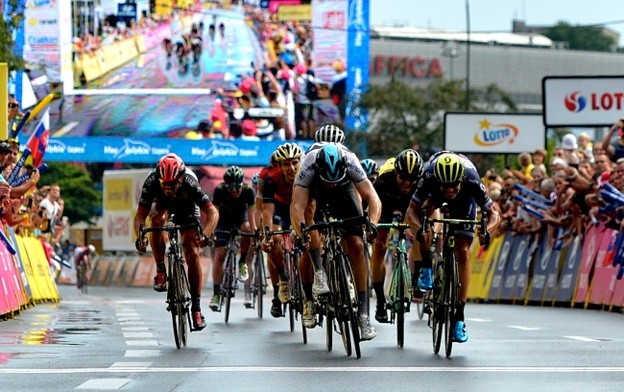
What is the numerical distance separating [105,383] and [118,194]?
3935cm

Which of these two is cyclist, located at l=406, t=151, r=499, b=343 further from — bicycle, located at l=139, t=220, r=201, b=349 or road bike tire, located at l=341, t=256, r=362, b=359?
bicycle, located at l=139, t=220, r=201, b=349

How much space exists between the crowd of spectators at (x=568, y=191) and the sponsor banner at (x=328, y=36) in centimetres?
3490

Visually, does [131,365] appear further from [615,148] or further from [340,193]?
[615,148]

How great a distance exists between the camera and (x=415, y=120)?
77875mm

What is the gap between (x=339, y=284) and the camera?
1467 centimetres

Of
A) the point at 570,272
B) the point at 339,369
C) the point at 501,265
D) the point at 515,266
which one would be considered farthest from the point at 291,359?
the point at 501,265

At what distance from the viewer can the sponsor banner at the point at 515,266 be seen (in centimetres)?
2879

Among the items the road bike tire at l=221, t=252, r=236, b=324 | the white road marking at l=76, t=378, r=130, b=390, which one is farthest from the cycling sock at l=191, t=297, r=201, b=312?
the road bike tire at l=221, t=252, r=236, b=324

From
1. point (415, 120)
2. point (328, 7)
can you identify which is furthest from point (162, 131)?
point (415, 120)

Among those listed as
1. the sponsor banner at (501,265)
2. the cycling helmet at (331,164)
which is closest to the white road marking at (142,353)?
the cycling helmet at (331,164)

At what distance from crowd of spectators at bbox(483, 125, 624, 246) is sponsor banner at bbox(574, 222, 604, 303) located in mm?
138

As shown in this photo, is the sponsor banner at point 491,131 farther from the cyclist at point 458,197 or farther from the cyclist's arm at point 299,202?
the cyclist's arm at point 299,202

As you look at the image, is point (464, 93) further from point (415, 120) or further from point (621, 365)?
point (621, 365)

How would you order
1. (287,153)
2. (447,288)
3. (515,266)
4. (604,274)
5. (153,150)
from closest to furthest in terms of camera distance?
(447,288) → (287,153) → (604,274) → (515,266) → (153,150)
